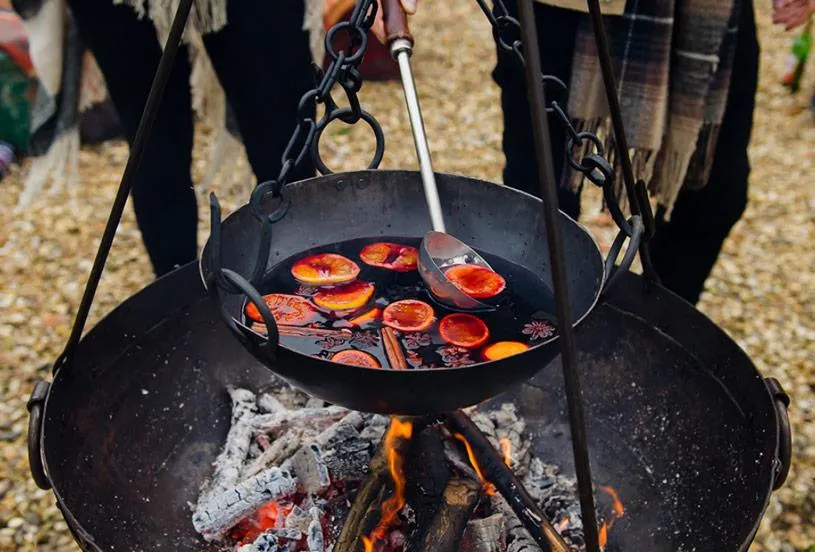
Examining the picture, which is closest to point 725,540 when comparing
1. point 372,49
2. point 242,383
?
point 242,383

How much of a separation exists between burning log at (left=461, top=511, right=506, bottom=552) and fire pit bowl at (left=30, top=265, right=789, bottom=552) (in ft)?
1.22

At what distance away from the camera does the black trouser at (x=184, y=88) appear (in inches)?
111

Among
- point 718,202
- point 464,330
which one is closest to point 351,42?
point 464,330

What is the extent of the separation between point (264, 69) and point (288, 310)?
1418 millimetres

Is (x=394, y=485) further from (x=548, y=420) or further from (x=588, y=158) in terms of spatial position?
(x=588, y=158)

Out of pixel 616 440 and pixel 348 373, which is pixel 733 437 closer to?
pixel 616 440

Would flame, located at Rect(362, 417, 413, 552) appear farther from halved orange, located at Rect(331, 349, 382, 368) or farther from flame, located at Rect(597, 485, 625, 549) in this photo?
flame, located at Rect(597, 485, 625, 549)

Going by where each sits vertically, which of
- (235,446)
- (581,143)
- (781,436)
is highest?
(581,143)

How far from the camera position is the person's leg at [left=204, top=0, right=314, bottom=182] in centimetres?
292

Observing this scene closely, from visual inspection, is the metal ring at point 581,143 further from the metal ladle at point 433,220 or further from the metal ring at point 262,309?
the metal ring at point 262,309

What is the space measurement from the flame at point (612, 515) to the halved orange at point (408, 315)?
2.87ft

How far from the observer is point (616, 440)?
2.47 meters

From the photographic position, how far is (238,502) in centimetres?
219

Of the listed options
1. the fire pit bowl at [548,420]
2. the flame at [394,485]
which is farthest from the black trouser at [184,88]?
the flame at [394,485]
